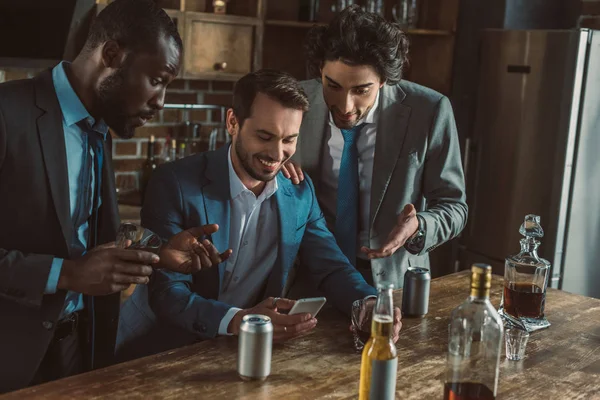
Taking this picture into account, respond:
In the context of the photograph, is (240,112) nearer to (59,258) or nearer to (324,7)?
(59,258)

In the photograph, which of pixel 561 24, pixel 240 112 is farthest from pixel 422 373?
pixel 561 24

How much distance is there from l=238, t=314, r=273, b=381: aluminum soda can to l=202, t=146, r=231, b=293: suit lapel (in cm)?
58

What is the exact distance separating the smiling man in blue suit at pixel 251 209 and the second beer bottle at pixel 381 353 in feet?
2.25

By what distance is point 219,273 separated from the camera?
7.23 feet

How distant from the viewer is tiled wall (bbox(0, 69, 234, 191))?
13.3 feet

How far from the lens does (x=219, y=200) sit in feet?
7.38

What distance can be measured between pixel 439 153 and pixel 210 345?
1.23 meters

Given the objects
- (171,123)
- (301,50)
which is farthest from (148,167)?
(301,50)

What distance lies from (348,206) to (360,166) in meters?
0.17

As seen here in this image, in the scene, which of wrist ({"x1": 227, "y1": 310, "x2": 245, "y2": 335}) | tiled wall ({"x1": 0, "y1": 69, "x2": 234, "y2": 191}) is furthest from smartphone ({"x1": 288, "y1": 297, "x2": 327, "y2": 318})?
tiled wall ({"x1": 0, "y1": 69, "x2": 234, "y2": 191})

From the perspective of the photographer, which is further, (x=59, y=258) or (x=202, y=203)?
(x=202, y=203)

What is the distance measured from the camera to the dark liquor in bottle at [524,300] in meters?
2.15

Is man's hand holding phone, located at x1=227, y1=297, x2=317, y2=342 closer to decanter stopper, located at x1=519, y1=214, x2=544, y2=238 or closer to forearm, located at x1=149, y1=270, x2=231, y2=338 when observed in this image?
forearm, located at x1=149, y1=270, x2=231, y2=338

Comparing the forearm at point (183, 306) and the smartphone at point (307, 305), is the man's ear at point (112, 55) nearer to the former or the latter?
the forearm at point (183, 306)
